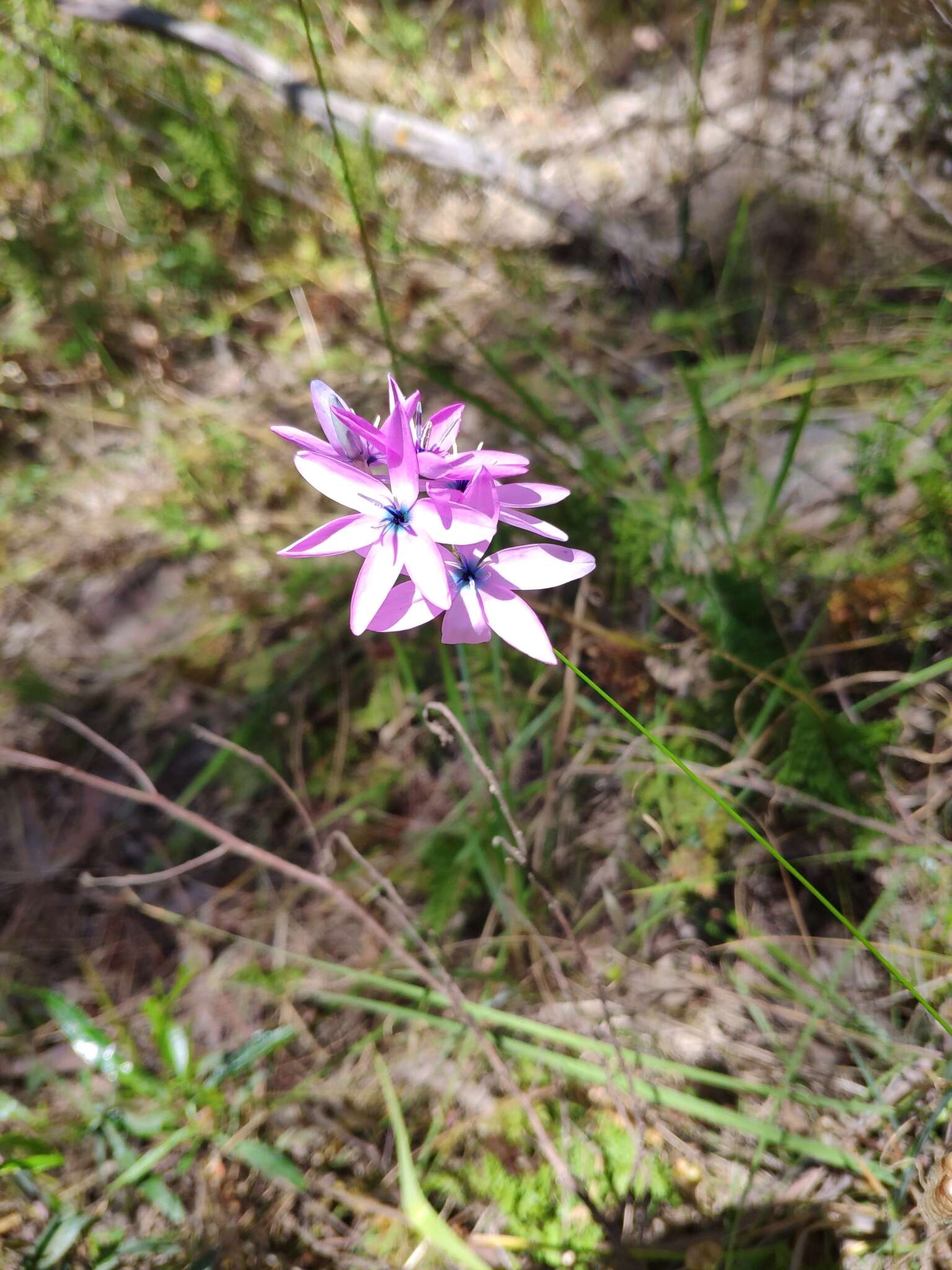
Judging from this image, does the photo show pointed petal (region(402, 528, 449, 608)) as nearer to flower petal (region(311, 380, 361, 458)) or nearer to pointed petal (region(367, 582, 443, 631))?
pointed petal (region(367, 582, 443, 631))

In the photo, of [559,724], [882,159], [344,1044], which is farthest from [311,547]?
[882,159]

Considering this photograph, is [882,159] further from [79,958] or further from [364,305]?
[79,958]

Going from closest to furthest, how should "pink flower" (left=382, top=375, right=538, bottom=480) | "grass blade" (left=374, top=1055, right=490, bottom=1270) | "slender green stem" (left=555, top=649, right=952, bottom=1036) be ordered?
1. "slender green stem" (left=555, top=649, right=952, bottom=1036)
2. "pink flower" (left=382, top=375, right=538, bottom=480)
3. "grass blade" (left=374, top=1055, right=490, bottom=1270)

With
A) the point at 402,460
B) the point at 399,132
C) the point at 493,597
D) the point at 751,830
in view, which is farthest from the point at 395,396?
the point at 399,132

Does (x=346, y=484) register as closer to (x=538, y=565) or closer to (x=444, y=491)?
(x=444, y=491)

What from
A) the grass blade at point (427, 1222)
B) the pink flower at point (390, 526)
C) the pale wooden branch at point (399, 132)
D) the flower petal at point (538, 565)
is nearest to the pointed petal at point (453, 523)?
the pink flower at point (390, 526)

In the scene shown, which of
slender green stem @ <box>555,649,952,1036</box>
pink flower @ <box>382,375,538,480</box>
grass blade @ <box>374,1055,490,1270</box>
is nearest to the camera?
slender green stem @ <box>555,649,952,1036</box>

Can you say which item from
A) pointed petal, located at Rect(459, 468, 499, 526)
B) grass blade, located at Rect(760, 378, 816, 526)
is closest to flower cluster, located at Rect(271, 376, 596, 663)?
pointed petal, located at Rect(459, 468, 499, 526)
